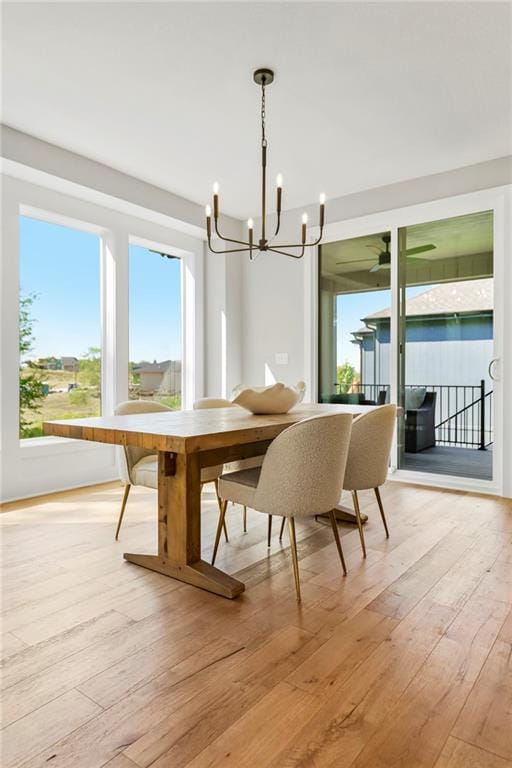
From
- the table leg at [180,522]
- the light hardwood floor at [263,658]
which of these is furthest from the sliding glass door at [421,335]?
the table leg at [180,522]

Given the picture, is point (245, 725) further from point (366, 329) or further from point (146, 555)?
point (366, 329)

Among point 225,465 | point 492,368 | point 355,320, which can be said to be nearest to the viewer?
point 225,465

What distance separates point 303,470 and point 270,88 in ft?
7.70

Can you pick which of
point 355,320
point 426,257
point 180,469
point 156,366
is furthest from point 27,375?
point 426,257

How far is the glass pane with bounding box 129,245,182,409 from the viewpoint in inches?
192

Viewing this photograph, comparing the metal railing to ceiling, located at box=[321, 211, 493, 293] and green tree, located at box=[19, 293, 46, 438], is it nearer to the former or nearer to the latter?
ceiling, located at box=[321, 211, 493, 293]

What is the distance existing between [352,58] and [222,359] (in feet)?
10.9

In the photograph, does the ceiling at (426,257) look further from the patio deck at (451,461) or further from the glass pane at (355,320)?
the patio deck at (451,461)

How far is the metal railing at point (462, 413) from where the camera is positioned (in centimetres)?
416

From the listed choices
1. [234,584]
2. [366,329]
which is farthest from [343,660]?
[366,329]

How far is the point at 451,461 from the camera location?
4.52 m

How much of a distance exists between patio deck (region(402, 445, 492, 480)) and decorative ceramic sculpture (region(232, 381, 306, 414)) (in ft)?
7.19

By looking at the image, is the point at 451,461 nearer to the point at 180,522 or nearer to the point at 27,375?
the point at 180,522

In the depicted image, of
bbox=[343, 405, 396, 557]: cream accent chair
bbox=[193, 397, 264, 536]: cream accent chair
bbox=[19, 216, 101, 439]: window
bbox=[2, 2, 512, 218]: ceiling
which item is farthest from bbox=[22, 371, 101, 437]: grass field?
bbox=[343, 405, 396, 557]: cream accent chair
